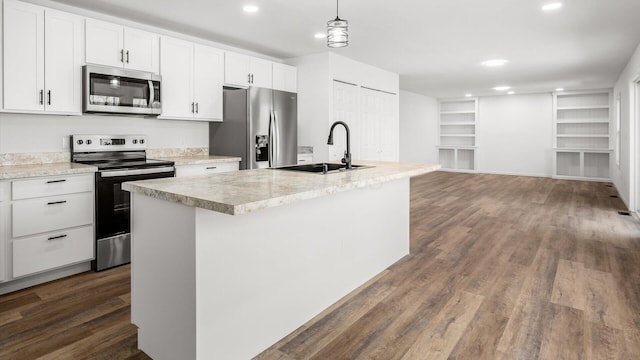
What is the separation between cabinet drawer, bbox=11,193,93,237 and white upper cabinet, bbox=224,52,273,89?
2.23m

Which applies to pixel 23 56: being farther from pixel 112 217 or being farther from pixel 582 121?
pixel 582 121

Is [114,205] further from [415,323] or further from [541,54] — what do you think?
[541,54]

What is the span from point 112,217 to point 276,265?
2.04 meters

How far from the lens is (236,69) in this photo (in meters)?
4.89

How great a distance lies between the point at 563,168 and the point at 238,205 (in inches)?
459

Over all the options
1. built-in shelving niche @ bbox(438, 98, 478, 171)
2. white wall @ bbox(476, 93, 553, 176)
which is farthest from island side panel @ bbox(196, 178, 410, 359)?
built-in shelving niche @ bbox(438, 98, 478, 171)

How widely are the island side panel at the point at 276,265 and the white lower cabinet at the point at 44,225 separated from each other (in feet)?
6.78

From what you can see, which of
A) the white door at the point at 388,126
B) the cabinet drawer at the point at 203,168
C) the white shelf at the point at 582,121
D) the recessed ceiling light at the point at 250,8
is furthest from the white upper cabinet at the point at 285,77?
the white shelf at the point at 582,121

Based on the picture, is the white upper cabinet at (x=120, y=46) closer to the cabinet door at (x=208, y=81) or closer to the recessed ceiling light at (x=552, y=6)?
the cabinet door at (x=208, y=81)

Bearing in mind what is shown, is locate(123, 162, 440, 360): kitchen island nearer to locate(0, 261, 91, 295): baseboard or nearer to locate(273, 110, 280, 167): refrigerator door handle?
locate(0, 261, 91, 295): baseboard

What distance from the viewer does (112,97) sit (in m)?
3.71

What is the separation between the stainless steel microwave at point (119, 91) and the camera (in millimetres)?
3533

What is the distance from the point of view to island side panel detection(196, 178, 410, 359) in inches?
72.1

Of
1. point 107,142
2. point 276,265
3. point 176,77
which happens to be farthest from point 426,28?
point 107,142
